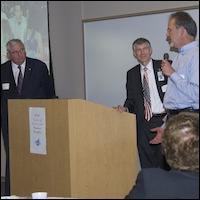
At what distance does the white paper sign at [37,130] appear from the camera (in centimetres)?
317

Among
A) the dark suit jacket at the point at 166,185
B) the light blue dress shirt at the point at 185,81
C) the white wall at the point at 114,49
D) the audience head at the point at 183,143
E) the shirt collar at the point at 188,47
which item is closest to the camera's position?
the dark suit jacket at the point at 166,185

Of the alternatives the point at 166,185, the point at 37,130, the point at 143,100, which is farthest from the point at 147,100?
the point at 166,185

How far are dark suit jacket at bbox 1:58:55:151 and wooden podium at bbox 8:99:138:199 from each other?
1.62 metres

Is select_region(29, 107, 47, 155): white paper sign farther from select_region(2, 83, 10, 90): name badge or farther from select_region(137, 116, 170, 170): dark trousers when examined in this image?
select_region(2, 83, 10, 90): name badge

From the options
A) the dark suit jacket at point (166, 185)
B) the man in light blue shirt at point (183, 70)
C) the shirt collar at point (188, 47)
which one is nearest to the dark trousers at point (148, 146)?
the man in light blue shirt at point (183, 70)

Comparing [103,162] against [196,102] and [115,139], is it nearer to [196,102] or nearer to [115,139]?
[115,139]

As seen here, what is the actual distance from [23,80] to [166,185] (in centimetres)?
356

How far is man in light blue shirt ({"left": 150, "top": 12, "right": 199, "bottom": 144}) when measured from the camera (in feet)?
10.8

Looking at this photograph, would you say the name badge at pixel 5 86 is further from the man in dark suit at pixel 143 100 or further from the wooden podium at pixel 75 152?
the wooden podium at pixel 75 152

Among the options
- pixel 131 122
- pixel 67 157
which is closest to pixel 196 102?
pixel 131 122

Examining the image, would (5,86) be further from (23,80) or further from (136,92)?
(136,92)

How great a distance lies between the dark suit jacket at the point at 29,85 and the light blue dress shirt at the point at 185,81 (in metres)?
1.95

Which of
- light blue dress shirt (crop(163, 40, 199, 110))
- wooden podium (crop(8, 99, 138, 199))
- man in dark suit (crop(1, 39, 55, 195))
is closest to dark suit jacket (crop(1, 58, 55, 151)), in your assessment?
man in dark suit (crop(1, 39, 55, 195))

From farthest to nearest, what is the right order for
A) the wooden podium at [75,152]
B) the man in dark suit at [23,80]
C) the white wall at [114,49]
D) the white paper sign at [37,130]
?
the white wall at [114,49] < the man in dark suit at [23,80] < the white paper sign at [37,130] < the wooden podium at [75,152]
